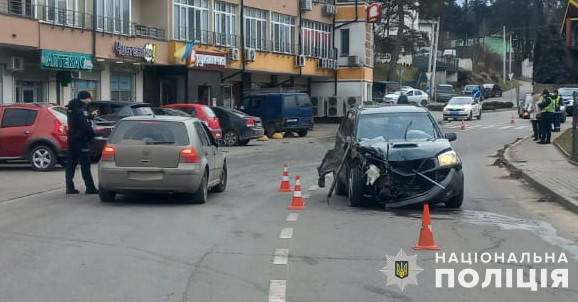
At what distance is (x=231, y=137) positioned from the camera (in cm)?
3167

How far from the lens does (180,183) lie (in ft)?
42.9

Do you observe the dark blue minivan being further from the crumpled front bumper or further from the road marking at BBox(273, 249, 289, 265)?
the road marking at BBox(273, 249, 289, 265)

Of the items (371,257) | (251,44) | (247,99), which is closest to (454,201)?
(371,257)

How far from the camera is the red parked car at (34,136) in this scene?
20078 mm

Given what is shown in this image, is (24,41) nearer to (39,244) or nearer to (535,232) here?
(39,244)

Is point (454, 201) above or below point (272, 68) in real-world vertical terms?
below

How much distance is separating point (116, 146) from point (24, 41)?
15708 mm

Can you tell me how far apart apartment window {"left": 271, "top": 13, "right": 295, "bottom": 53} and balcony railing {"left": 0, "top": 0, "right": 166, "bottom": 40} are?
445 inches

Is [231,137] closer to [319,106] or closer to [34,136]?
[34,136]

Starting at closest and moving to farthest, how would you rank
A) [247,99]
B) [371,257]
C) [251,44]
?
[371,257] → [247,99] → [251,44]

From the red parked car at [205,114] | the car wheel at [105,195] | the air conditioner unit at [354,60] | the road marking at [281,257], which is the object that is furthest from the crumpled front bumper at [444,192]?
the air conditioner unit at [354,60]

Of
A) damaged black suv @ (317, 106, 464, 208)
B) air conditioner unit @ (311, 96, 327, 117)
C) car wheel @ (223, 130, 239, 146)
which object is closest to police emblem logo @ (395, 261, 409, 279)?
damaged black suv @ (317, 106, 464, 208)

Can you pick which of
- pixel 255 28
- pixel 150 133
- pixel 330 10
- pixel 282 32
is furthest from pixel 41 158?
pixel 330 10

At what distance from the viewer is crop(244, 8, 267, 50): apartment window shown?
43.5 m
